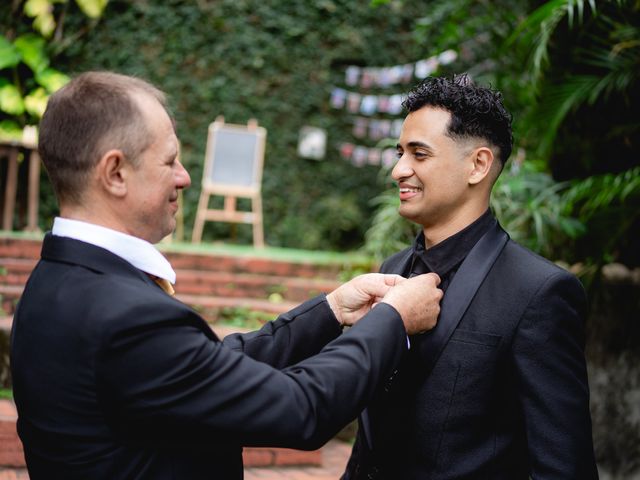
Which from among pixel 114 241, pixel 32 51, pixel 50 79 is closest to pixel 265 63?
pixel 50 79

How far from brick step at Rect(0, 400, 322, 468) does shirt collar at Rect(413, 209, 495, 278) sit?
2.28 m

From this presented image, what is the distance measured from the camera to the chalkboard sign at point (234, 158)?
8.45 meters

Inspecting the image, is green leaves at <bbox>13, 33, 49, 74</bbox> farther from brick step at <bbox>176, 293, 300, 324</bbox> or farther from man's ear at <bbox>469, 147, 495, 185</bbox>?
man's ear at <bbox>469, 147, 495, 185</bbox>

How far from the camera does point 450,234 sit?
6.25ft

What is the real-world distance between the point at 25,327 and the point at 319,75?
Result: 8.53 m

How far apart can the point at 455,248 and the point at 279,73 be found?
8.00 m

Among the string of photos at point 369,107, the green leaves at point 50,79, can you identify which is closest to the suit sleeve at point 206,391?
the green leaves at point 50,79

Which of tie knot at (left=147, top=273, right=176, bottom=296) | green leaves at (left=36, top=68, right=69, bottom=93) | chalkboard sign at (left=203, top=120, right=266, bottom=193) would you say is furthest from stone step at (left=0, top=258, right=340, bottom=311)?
tie knot at (left=147, top=273, right=176, bottom=296)

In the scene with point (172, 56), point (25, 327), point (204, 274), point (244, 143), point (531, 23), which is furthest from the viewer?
point (172, 56)

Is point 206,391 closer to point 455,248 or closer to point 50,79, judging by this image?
point 455,248

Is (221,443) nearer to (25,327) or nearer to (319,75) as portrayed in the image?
(25,327)

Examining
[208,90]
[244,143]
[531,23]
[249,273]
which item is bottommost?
[249,273]

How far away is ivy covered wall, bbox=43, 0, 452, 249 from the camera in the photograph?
9.12 meters

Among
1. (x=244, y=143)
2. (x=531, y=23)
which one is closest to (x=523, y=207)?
(x=531, y=23)
